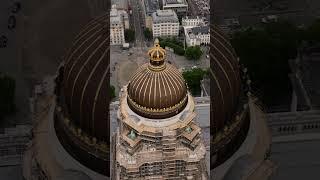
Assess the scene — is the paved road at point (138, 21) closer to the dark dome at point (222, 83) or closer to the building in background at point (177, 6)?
the building in background at point (177, 6)

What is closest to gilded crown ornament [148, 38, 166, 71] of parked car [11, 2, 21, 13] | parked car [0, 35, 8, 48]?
parked car [0, 35, 8, 48]

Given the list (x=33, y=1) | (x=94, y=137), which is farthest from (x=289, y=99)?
(x=33, y=1)

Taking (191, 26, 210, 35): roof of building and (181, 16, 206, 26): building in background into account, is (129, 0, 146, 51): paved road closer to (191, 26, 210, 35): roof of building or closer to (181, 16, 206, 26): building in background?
(181, 16, 206, 26): building in background

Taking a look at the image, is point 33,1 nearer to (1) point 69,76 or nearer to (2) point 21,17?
(2) point 21,17

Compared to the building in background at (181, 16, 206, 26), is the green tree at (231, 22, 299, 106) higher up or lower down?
lower down

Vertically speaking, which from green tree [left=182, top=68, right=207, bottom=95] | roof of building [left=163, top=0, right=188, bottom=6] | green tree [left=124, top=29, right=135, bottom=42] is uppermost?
roof of building [left=163, top=0, right=188, bottom=6]

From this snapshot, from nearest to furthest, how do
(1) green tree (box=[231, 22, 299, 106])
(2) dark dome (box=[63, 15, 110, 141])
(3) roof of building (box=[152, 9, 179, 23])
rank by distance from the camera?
(2) dark dome (box=[63, 15, 110, 141]) < (1) green tree (box=[231, 22, 299, 106]) < (3) roof of building (box=[152, 9, 179, 23])

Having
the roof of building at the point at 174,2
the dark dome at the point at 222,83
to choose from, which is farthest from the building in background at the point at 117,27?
the dark dome at the point at 222,83
